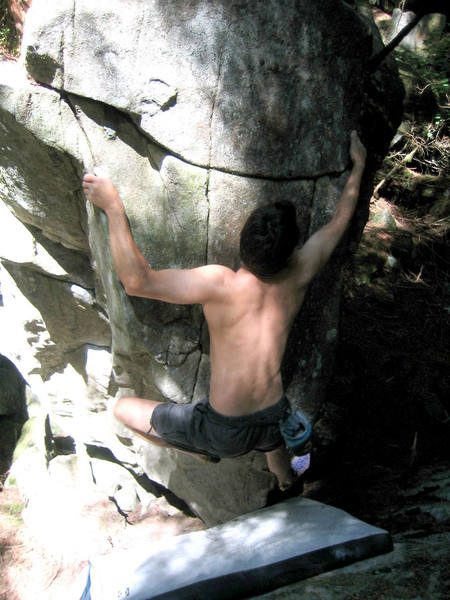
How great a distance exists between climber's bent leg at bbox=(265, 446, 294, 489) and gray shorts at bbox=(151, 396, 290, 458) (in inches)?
5.1

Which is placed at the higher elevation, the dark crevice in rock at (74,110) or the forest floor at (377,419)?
the dark crevice in rock at (74,110)

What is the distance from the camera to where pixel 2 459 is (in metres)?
5.60

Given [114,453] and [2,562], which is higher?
[114,453]

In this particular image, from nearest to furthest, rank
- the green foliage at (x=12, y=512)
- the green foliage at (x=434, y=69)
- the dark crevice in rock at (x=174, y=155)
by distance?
the dark crevice in rock at (x=174, y=155) < the green foliage at (x=12, y=512) < the green foliage at (x=434, y=69)

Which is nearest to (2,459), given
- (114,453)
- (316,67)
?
(114,453)

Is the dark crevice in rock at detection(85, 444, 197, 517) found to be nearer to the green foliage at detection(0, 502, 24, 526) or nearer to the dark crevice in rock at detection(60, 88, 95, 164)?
the green foliage at detection(0, 502, 24, 526)

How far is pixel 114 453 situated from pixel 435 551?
2.98 meters

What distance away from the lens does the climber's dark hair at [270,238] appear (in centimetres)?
235

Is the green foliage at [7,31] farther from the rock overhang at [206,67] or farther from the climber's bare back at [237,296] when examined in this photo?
the climber's bare back at [237,296]

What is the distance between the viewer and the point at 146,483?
4551 mm

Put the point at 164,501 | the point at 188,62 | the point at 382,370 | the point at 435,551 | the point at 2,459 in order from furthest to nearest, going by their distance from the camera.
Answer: the point at 2,459, the point at 382,370, the point at 164,501, the point at 188,62, the point at 435,551

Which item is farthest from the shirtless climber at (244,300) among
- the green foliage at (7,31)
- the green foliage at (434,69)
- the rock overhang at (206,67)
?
the green foliage at (434,69)

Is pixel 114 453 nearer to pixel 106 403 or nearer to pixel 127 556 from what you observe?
pixel 106 403

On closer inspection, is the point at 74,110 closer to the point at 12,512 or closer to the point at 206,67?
the point at 206,67
